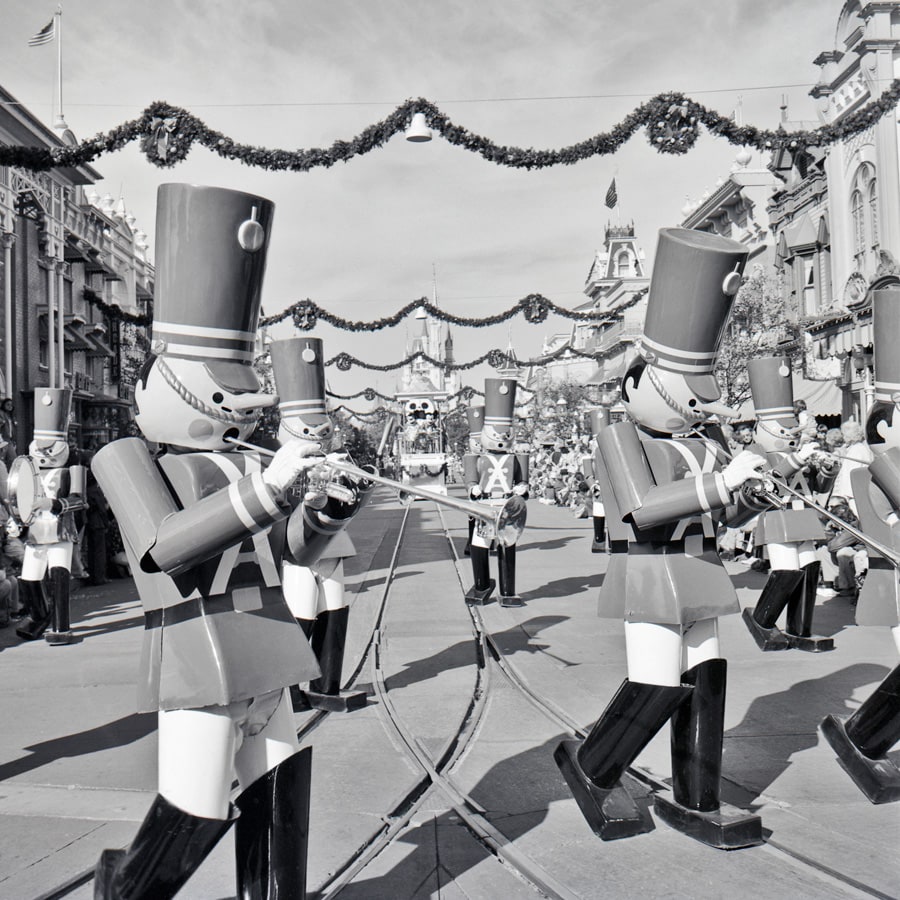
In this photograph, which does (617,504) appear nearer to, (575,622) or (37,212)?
(575,622)

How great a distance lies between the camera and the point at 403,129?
888 cm

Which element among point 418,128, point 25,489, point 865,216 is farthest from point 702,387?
point 865,216

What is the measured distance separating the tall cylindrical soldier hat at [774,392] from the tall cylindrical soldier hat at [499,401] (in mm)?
3571

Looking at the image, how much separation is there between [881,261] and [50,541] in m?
18.8

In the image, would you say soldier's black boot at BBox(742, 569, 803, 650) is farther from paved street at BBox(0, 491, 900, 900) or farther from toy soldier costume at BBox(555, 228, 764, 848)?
toy soldier costume at BBox(555, 228, 764, 848)

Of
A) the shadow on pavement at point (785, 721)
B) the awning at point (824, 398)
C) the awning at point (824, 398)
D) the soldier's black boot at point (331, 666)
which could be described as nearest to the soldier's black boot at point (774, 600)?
the shadow on pavement at point (785, 721)

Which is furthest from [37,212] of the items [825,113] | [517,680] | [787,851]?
[825,113]

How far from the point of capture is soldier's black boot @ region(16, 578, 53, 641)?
8.88 meters

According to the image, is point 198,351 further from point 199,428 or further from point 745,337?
point 745,337

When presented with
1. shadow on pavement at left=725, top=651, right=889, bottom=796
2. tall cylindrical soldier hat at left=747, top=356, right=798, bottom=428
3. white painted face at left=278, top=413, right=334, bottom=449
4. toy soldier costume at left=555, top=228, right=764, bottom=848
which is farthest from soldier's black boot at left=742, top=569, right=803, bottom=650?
toy soldier costume at left=555, top=228, right=764, bottom=848

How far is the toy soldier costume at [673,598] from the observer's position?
384cm

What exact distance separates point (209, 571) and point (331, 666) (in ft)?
10.7

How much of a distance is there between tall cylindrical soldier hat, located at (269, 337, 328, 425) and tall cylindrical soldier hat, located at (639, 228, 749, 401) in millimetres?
3397

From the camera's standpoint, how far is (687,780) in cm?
388
